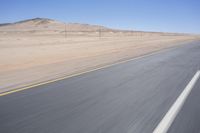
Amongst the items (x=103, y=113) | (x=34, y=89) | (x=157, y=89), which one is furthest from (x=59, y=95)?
(x=157, y=89)

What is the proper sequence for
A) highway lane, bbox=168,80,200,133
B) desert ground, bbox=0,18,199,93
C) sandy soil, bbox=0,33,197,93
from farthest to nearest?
1. desert ground, bbox=0,18,199,93
2. sandy soil, bbox=0,33,197,93
3. highway lane, bbox=168,80,200,133

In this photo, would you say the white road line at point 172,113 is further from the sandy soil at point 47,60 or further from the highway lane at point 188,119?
the sandy soil at point 47,60

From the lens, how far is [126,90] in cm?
778

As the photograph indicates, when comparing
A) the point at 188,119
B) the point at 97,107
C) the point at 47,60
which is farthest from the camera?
the point at 47,60

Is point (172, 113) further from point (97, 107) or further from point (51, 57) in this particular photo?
point (51, 57)

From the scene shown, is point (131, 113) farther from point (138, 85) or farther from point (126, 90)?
point (138, 85)

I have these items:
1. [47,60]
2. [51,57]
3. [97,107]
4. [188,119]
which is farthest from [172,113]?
[51,57]

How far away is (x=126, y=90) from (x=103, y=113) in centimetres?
253

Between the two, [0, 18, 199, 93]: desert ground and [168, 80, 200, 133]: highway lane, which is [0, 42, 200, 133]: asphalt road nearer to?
[168, 80, 200, 133]: highway lane

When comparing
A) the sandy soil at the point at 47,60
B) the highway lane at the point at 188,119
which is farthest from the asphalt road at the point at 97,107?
the sandy soil at the point at 47,60

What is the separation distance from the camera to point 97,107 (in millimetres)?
5844

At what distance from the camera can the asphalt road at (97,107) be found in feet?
15.0

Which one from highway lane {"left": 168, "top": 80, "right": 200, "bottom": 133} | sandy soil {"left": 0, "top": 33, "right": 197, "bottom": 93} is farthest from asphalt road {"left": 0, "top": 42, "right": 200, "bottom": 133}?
sandy soil {"left": 0, "top": 33, "right": 197, "bottom": 93}

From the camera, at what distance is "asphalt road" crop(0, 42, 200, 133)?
4574 mm
